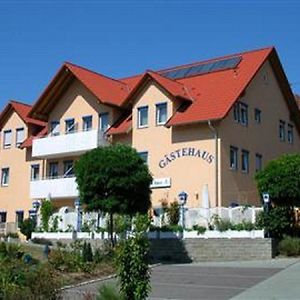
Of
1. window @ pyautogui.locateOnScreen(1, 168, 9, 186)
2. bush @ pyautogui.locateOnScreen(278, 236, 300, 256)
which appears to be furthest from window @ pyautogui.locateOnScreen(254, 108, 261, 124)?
window @ pyautogui.locateOnScreen(1, 168, 9, 186)

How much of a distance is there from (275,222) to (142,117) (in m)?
14.0

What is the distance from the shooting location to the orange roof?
48.1m

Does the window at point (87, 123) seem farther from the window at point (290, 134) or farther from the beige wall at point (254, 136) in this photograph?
the window at point (290, 134)

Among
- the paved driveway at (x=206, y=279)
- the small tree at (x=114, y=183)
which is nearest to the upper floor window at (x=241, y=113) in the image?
the small tree at (x=114, y=183)

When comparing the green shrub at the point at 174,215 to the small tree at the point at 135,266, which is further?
the green shrub at the point at 174,215

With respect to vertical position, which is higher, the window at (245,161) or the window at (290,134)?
the window at (290,134)

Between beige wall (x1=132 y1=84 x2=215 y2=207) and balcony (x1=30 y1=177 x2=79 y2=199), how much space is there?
539 centimetres

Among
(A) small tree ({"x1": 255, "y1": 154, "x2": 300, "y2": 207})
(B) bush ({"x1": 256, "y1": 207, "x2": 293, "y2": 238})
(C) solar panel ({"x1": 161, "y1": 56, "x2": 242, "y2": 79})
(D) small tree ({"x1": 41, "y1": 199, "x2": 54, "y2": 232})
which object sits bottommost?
(B) bush ({"x1": 256, "y1": 207, "x2": 293, "y2": 238})

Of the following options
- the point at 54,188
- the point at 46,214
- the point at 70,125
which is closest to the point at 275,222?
the point at 46,214

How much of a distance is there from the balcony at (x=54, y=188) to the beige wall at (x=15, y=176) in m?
2.09

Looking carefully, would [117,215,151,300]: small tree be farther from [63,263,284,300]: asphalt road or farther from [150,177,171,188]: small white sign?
[150,177,171,188]: small white sign

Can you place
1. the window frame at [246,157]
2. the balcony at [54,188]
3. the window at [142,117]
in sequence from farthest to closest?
1. the balcony at [54,188]
2. the window at [142,117]
3. the window frame at [246,157]

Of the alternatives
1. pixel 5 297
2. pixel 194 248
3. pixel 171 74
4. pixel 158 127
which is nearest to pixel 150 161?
pixel 158 127

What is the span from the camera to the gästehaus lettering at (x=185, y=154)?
1442 inches
